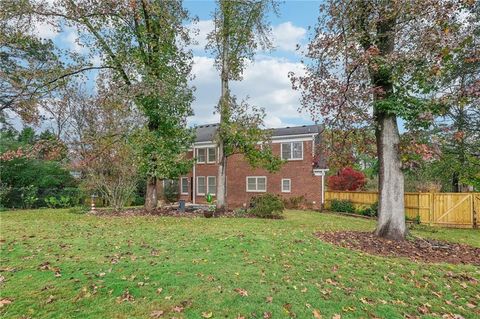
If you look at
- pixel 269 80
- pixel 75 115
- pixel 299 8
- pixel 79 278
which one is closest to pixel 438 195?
pixel 269 80

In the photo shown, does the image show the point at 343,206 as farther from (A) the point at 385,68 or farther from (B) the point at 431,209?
(A) the point at 385,68

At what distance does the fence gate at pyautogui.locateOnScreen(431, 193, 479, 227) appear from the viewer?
16281 mm

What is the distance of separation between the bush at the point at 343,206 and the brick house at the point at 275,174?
1.21m

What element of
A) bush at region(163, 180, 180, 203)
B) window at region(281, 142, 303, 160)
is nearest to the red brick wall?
window at region(281, 142, 303, 160)

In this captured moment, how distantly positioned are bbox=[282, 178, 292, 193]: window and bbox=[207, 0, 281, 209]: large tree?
5.59m

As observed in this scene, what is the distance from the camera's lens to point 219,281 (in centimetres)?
546

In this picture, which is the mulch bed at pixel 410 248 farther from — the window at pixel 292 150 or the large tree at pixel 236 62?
the window at pixel 292 150

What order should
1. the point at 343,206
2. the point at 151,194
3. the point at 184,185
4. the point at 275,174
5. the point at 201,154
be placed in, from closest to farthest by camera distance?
the point at 151,194 < the point at 343,206 < the point at 275,174 < the point at 201,154 < the point at 184,185

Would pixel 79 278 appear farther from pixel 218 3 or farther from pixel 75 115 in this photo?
pixel 75 115

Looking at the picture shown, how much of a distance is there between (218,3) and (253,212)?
1221 cm

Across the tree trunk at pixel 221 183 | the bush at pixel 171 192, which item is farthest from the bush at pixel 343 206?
the bush at pixel 171 192

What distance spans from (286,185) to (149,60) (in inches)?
529

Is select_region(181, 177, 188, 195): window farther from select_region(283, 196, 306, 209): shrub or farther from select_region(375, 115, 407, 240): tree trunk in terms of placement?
select_region(375, 115, 407, 240): tree trunk

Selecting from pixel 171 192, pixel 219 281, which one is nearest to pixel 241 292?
pixel 219 281
